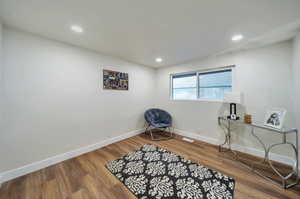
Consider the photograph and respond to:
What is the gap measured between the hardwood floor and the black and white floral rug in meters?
0.12

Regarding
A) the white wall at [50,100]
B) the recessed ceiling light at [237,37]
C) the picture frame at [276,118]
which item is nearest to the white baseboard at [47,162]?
the white wall at [50,100]

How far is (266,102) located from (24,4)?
4119mm

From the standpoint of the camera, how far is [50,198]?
137cm

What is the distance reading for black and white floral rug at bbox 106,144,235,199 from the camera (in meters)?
1.42

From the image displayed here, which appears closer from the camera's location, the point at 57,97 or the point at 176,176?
the point at 176,176

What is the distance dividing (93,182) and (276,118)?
3.16 metres

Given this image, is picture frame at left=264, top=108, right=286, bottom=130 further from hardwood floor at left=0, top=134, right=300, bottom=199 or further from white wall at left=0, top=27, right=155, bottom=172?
white wall at left=0, top=27, right=155, bottom=172

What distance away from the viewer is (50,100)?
79.1 inches

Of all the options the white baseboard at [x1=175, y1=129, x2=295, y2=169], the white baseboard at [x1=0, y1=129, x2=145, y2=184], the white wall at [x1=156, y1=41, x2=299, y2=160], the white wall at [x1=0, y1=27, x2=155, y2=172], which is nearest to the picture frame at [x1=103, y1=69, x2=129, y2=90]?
the white wall at [x1=0, y1=27, x2=155, y2=172]

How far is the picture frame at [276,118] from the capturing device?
5.74 feet

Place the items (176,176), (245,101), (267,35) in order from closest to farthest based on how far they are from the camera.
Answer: (176,176), (267,35), (245,101)

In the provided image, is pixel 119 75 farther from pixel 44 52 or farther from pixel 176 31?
pixel 176 31

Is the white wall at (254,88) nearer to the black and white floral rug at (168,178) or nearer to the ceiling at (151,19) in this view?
the ceiling at (151,19)

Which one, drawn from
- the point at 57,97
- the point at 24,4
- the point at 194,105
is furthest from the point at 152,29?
the point at 194,105
